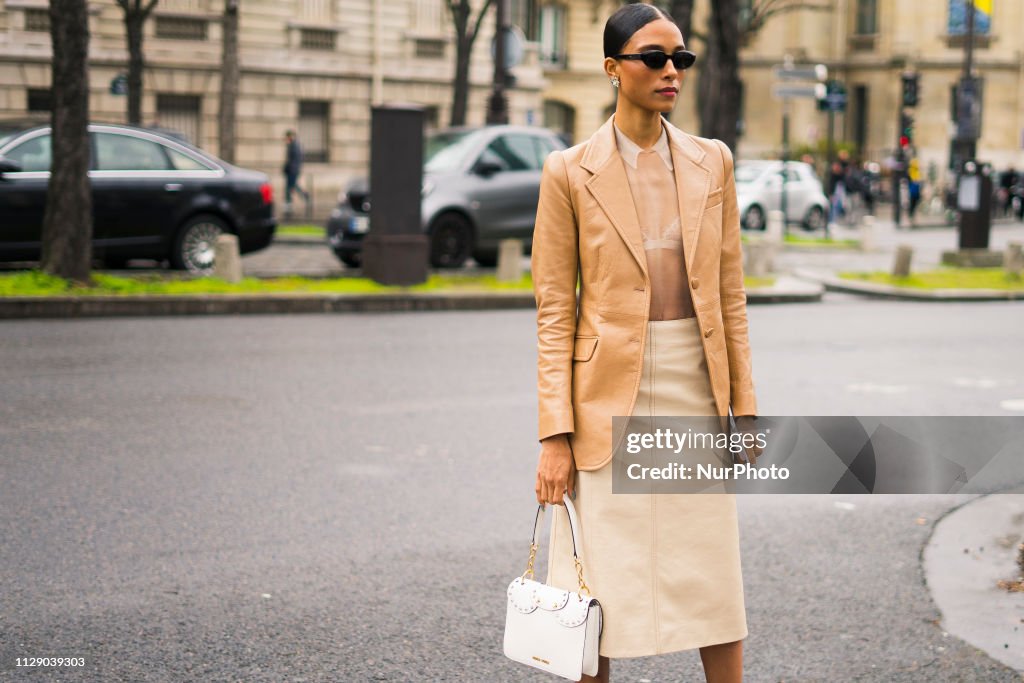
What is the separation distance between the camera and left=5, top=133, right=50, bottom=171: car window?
49.7ft

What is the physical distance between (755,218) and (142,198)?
18.0 meters

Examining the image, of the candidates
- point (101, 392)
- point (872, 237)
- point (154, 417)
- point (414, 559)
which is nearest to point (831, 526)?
point (414, 559)

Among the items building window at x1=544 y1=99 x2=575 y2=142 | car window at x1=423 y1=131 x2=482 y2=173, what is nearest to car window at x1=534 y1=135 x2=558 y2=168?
car window at x1=423 y1=131 x2=482 y2=173

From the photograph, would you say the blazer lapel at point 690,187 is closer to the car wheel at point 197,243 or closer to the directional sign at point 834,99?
the car wheel at point 197,243

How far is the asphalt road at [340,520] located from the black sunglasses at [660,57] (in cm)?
210

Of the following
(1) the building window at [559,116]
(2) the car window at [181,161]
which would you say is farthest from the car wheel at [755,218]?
(1) the building window at [559,116]

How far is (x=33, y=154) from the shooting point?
15.2 m

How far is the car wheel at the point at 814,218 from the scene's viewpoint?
32.4 meters

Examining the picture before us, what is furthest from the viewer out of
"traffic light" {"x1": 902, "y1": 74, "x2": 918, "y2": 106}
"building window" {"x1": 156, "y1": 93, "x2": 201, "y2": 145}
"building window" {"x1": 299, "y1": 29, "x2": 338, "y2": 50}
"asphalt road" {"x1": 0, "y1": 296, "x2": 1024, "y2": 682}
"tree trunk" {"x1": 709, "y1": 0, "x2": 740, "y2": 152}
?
"traffic light" {"x1": 902, "y1": 74, "x2": 918, "y2": 106}

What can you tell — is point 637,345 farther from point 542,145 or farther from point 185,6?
point 185,6

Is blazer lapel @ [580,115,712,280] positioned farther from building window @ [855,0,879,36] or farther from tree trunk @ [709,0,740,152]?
building window @ [855,0,879,36]

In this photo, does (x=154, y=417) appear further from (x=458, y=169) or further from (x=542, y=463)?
(x=458, y=169)

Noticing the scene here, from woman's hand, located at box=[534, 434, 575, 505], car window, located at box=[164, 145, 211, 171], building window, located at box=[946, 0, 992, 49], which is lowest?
woman's hand, located at box=[534, 434, 575, 505]

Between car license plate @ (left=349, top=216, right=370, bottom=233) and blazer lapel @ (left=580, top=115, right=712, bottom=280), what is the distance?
46.3 ft
